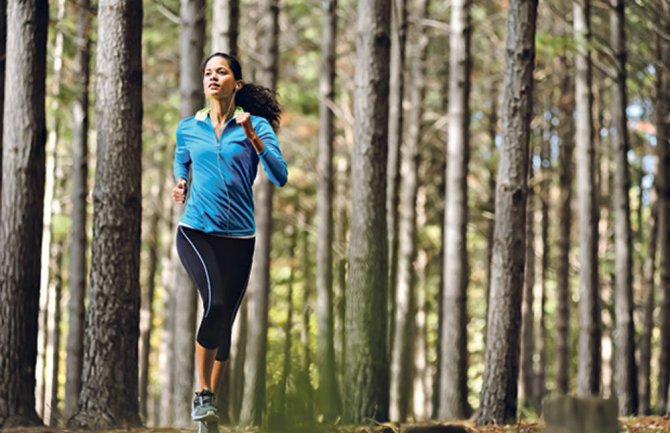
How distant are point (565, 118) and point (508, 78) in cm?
1449

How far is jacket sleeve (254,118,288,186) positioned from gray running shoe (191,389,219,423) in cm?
124

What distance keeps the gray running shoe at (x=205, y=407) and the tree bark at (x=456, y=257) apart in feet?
30.9

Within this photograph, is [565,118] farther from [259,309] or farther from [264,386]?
[264,386]

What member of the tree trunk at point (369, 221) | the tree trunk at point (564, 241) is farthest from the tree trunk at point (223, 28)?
the tree trunk at point (564, 241)

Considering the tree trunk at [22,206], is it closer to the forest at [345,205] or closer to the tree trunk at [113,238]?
the forest at [345,205]

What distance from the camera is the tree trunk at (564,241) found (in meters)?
22.3

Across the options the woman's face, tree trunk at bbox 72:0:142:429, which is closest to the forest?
tree trunk at bbox 72:0:142:429

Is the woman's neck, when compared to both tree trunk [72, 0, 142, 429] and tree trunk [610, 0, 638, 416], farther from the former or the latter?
tree trunk [610, 0, 638, 416]

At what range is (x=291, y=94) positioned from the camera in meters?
21.3

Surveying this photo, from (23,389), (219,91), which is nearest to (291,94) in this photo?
(23,389)

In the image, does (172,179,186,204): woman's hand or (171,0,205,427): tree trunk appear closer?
(172,179,186,204): woman's hand

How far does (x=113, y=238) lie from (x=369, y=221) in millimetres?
3063

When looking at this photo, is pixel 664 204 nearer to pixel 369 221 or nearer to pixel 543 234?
pixel 543 234

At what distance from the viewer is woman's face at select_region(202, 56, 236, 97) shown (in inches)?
250
